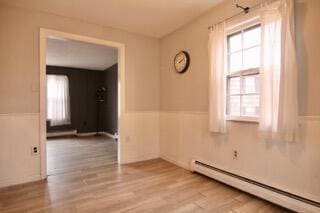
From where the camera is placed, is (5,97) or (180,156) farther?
(180,156)

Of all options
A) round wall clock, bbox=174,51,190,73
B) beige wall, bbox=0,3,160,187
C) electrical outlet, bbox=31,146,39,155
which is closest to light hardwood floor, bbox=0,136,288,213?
beige wall, bbox=0,3,160,187

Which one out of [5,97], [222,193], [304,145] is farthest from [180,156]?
[5,97]

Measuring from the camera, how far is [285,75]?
1.74 m

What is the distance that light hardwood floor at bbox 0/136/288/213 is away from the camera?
6.25ft

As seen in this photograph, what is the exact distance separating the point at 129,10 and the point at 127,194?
8.09 feet

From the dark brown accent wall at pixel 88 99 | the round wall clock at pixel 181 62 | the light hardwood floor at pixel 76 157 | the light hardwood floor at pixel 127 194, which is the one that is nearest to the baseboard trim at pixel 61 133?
the dark brown accent wall at pixel 88 99

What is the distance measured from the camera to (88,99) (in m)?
6.79

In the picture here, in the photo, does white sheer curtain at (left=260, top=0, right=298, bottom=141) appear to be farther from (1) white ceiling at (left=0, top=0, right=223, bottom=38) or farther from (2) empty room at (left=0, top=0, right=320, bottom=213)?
(1) white ceiling at (left=0, top=0, right=223, bottom=38)

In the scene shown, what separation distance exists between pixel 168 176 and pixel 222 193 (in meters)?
0.82

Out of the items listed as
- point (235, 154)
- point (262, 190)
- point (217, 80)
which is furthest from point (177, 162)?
point (217, 80)

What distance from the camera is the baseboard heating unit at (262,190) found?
1712mm

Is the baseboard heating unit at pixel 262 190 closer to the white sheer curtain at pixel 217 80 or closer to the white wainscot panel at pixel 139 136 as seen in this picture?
the white sheer curtain at pixel 217 80

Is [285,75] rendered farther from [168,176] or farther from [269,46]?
[168,176]

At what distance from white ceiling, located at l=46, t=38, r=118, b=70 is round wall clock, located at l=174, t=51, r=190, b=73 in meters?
1.59
